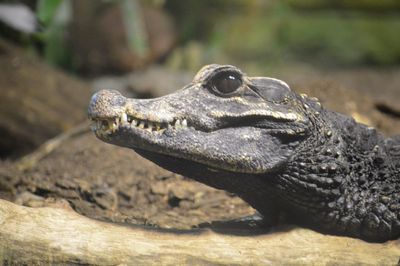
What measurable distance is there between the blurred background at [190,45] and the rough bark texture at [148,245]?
4513 millimetres

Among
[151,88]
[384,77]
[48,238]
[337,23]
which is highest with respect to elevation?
[337,23]

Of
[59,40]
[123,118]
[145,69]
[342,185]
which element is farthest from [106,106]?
[145,69]

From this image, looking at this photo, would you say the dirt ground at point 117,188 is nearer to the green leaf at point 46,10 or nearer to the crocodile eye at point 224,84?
the crocodile eye at point 224,84

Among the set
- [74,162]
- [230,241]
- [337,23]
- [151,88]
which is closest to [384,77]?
[337,23]

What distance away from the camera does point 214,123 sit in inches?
127

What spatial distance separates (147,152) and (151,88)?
18.1ft

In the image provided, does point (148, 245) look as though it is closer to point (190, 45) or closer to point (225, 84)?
point (225, 84)

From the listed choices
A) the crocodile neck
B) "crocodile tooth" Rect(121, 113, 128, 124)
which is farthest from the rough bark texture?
"crocodile tooth" Rect(121, 113, 128, 124)

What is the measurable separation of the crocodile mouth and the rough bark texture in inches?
20.4

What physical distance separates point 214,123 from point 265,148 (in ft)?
1.08

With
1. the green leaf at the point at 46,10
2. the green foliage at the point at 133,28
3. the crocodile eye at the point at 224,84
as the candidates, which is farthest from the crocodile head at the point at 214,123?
the green foliage at the point at 133,28

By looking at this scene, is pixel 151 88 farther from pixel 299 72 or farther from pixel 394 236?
pixel 394 236

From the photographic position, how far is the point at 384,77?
11.5 m

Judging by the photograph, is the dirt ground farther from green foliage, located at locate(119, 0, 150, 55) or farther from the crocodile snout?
green foliage, located at locate(119, 0, 150, 55)
